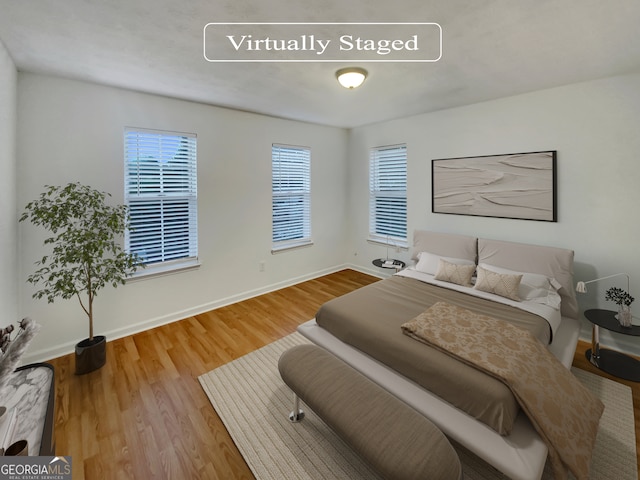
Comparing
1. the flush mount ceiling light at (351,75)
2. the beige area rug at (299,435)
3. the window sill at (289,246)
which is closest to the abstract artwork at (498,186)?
the beige area rug at (299,435)

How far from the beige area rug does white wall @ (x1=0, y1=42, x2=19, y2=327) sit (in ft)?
5.34

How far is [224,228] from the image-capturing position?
3.71m

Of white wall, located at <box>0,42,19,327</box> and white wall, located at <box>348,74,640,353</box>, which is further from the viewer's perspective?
white wall, located at <box>348,74,640,353</box>

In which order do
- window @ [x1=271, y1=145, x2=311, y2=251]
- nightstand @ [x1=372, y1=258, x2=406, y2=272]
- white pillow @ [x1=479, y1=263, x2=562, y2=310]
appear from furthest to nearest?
window @ [x1=271, y1=145, x2=311, y2=251]
nightstand @ [x1=372, y1=258, x2=406, y2=272]
white pillow @ [x1=479, y1=263, x2=562, y2=310]

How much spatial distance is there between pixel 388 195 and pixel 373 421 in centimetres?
376

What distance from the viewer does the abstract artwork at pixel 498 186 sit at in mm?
3010

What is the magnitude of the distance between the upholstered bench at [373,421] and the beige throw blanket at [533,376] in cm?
→ 54

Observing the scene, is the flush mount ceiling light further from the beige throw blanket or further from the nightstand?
the nightstand

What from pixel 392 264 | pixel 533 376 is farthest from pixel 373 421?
pixel 392 264

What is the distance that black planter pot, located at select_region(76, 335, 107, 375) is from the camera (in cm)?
237

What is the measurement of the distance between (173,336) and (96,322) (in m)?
0.76

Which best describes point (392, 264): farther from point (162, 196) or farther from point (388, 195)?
point (162, 196)

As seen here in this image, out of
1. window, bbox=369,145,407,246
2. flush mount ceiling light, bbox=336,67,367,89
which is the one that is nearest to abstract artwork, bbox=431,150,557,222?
window, bbox=369,145,407,246

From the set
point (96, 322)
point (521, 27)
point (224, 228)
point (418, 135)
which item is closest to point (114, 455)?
point (96, 322)
